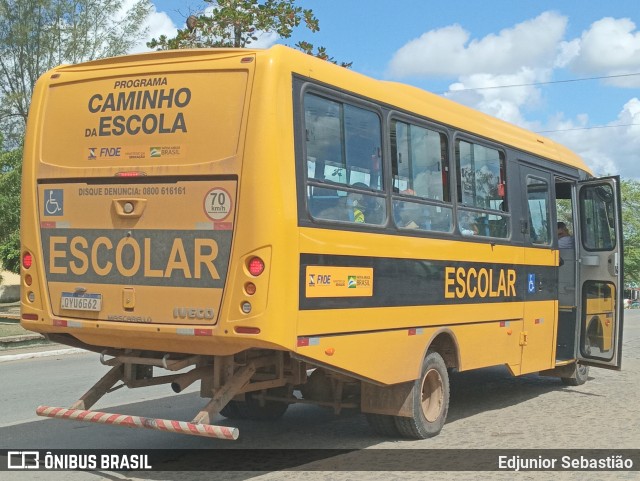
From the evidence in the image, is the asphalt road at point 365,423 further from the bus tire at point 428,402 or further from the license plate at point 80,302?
the license plate at point 80,302

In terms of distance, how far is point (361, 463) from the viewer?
7.21 meters

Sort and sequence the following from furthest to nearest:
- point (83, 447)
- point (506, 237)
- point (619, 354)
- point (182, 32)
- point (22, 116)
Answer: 1. point (22, 116)
2. point (182, 32)
3. point (619, 354)
4. point (506, 237)
5. point (83, 447)

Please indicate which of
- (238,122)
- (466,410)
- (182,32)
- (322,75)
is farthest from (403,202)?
(182,32)

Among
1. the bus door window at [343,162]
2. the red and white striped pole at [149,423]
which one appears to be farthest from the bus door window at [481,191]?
the red and white striped pole at [149,423]

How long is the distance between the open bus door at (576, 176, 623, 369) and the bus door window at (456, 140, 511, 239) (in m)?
2.31

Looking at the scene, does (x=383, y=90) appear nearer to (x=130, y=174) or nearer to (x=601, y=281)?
(x=130, y=174)

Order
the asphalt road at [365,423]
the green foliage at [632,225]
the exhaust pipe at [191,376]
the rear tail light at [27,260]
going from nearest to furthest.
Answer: the exhaust pipe at [191,376]
the rear tail light at [27,260]
the asphalt road at [365,423]
the green foliage at [632,225]

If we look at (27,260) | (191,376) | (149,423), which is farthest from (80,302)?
(149,423)

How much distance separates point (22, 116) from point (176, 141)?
77.7 feet

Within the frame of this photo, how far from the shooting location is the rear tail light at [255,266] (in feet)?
20.2

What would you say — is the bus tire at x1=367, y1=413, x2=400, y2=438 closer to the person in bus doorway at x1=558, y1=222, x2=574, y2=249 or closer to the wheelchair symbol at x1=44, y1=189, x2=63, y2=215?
the wheelchair symbol at x1=44, y1=189, x2=63, y2=215

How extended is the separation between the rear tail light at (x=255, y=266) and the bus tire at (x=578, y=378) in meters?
7.04

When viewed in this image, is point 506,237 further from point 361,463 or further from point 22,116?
point 22,116

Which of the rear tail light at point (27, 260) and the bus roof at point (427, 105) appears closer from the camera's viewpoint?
the bus roof at point (427, 105)
